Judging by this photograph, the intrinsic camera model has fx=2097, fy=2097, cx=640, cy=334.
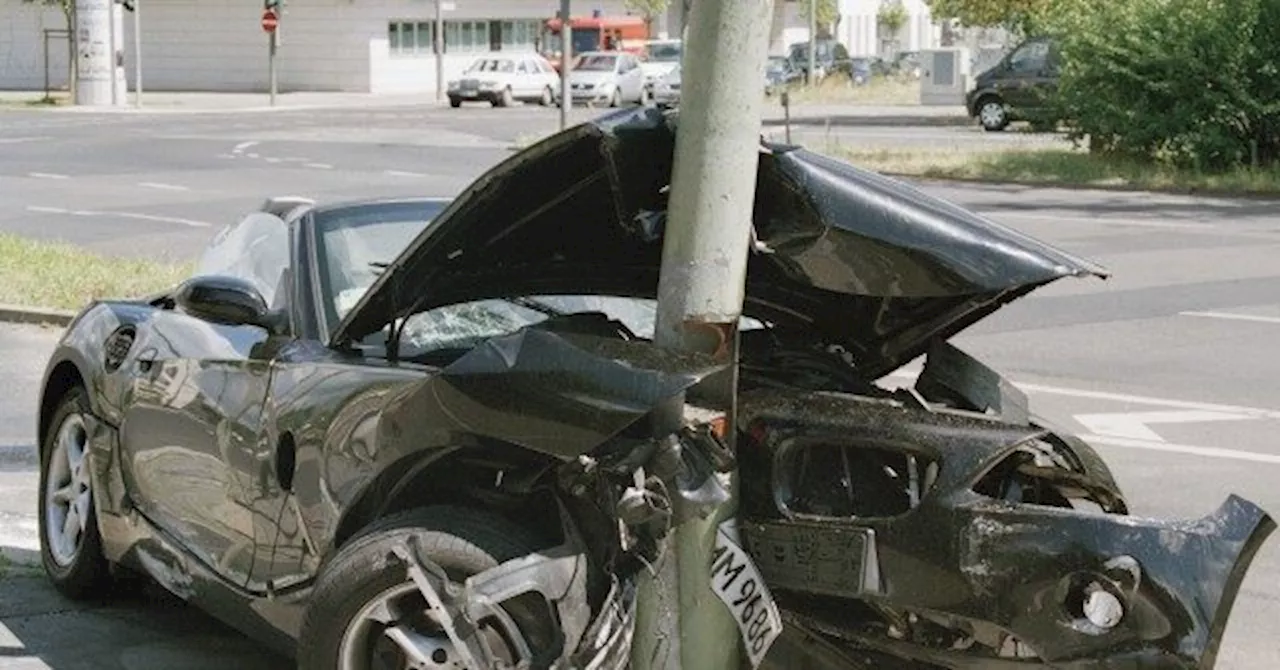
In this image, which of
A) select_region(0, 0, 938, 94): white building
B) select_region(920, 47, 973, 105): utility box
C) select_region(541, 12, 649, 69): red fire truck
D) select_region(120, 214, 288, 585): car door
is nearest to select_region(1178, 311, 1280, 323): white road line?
select_region(120, 214, 288, 585): car door

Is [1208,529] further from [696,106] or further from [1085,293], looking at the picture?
[1085,293]

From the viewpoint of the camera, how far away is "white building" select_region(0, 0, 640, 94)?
71688 millimetres

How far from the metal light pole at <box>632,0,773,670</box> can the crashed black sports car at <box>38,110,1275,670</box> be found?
7 centimetres

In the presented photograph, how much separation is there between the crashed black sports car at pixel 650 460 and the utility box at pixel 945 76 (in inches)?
2092

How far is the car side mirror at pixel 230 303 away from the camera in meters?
5.93

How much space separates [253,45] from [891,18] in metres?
48.4

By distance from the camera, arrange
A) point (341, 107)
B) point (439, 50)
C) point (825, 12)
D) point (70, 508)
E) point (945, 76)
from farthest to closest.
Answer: point (825, 12), point (439, 50), point (341, 107), point (945, 76), point (70, 508)

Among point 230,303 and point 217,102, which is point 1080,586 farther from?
point 217,102

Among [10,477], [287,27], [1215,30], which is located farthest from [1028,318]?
[287,27]

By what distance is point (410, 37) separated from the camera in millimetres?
74312

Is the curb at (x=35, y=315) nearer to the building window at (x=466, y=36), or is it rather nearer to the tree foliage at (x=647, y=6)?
the building window at (x=466, y=36)

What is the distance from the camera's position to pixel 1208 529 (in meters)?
4.43

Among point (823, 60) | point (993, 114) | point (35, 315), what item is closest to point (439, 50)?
point (823, 60)

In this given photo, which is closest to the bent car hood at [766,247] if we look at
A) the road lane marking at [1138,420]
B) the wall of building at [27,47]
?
the road lane marking at [1138,420]
